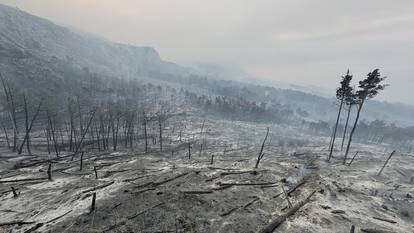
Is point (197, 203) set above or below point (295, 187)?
below

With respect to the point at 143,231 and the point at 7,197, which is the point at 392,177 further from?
the point at 7,197

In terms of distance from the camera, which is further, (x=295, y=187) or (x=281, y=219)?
(x=295, y=187)

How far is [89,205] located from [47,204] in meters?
5.03

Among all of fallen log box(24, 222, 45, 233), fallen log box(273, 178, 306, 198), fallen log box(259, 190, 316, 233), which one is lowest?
fallen log box(24, 222, 45, 233)

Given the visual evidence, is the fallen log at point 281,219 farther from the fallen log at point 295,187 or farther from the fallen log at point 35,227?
the fallen log at point 35,227

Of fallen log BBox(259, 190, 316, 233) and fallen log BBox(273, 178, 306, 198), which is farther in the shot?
fallen log BBox(273, 178, 306, 198)

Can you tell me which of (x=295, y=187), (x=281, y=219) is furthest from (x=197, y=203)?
(x=295, y=187)

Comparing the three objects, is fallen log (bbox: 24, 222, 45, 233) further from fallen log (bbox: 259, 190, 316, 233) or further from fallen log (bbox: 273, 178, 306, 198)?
fallen log (bbox: 273, 178, 306, 198)

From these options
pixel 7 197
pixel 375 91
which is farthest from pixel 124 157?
pixel 375 91

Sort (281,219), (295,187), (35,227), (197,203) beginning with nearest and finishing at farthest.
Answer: (35,227), (281,219), (197,203), (295,187)

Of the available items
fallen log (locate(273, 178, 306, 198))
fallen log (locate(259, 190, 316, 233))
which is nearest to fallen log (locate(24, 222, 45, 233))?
fallen log (locate(259, 190, 316, 233))

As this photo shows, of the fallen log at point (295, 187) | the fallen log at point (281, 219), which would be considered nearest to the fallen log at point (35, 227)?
the fallen log at point (281, 219)

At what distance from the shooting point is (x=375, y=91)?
138ft

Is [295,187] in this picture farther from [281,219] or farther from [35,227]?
[35,227]
